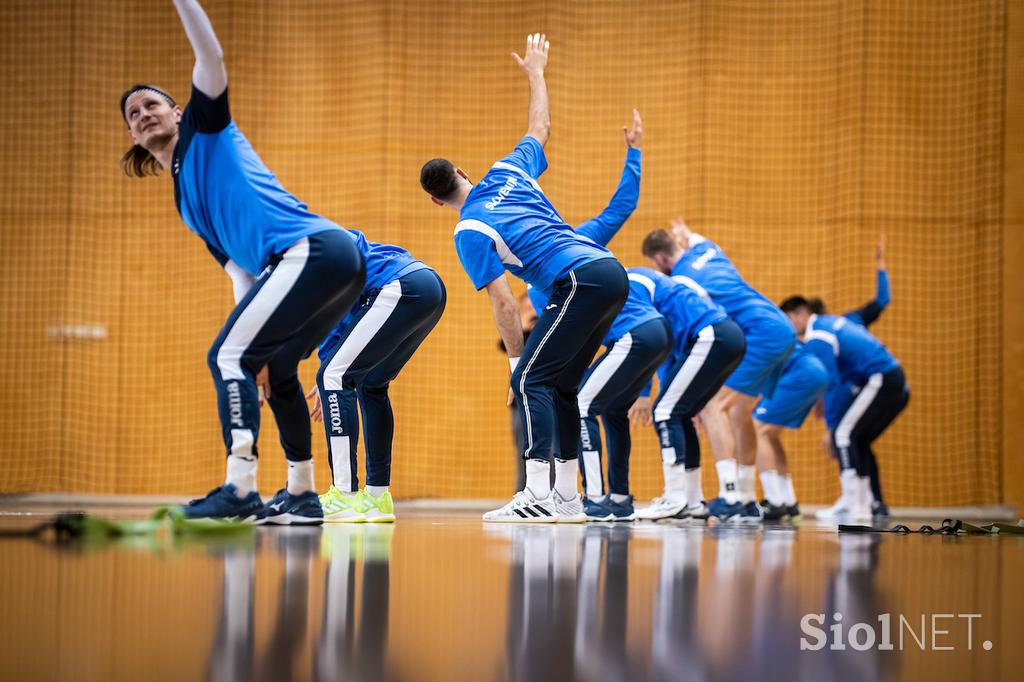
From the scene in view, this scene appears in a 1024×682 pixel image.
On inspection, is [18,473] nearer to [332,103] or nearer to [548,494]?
[332,103]

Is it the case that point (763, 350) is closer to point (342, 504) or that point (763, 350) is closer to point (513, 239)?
point (513, 239)

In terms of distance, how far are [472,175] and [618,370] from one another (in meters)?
5.26

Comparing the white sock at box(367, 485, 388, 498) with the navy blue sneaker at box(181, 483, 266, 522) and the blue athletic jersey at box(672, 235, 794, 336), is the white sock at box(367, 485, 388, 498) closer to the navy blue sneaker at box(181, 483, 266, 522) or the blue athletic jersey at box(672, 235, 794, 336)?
the navy blue sneaker at box(181, 483, 266, 522)

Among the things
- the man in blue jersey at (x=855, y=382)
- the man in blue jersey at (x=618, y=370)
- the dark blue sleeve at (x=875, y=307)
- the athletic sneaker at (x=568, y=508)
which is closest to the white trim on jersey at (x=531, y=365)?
the athletic sneaker at (x=568, y=508)

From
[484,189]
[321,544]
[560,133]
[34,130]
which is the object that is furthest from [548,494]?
[34,130]

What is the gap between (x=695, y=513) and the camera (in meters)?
6.05

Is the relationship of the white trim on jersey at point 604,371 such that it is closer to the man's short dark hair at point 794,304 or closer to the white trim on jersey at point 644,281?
the white trim on jersey at point 644,281

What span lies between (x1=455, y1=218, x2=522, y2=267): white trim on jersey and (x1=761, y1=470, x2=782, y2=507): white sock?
3.84 m

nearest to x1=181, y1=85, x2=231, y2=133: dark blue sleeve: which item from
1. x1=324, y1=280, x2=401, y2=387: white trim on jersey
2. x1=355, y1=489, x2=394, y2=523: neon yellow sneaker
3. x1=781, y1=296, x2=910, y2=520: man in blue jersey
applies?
x1=324, y1=280, x2=401, y2=387: white trim on jersey

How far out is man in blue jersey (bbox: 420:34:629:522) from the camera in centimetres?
429

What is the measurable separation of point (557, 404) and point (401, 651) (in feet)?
10.9

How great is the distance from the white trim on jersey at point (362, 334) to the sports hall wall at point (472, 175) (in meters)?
5.68

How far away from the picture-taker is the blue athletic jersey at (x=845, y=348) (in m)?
7.88

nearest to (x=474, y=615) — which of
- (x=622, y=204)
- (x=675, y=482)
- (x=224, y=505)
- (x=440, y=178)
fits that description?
(x=224, y=505)
